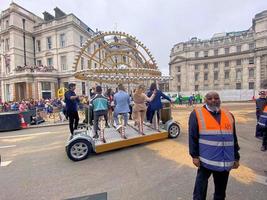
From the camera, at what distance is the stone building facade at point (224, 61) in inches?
2062

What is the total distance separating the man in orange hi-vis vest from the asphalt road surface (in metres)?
0.84

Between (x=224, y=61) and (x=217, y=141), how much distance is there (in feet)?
216

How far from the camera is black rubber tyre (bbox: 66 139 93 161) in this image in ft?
17.3

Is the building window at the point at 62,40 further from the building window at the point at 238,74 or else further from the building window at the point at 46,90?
the building window at the point at 238,74

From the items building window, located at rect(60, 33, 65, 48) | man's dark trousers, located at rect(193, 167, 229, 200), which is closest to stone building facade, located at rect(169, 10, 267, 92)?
building window, located at rect(60, 33, 65, 48)

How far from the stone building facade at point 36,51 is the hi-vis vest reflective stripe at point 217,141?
2864 cm

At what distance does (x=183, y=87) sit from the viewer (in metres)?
65.8

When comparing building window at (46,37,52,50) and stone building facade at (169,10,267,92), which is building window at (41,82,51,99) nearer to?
building window at (46,37,52,50)

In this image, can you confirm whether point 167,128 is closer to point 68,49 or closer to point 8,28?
point 68,49

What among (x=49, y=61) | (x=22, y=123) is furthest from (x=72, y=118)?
(x=49, y=61)

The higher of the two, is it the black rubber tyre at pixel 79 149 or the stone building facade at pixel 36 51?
the stone building facade at pixel 36 51

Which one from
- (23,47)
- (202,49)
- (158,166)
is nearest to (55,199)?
(158,166)

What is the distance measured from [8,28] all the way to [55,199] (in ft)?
126

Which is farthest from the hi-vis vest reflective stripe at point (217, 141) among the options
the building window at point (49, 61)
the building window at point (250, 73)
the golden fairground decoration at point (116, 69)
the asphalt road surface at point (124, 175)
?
the building window at point (250, 73)
